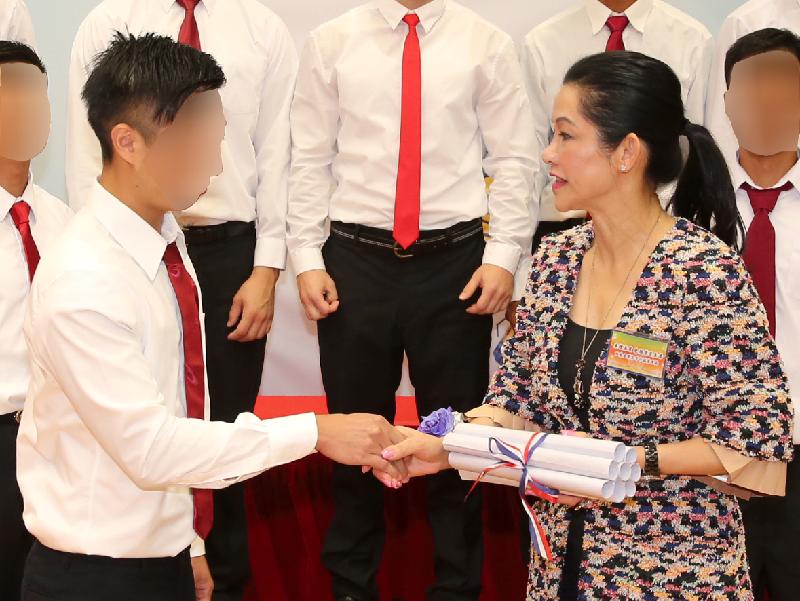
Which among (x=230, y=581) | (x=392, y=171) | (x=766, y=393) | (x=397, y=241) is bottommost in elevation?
(x=230, y=581)

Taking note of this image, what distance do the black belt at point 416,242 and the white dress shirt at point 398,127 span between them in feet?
0.08

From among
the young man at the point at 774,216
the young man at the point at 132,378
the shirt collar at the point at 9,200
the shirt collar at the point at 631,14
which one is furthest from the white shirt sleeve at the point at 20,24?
the young man at the point at 774,216

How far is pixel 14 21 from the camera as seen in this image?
2.91 m

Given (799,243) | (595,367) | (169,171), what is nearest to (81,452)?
(169,171)

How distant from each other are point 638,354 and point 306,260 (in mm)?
1311

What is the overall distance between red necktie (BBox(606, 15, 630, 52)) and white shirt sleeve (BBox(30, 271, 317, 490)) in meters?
1.98

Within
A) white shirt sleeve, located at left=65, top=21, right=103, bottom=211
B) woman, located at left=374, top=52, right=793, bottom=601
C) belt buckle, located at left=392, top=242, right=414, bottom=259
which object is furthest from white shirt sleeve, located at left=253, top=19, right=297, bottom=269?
woman, located at left=374, top=52, right=793, bottom=601

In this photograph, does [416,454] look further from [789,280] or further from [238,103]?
[238,103]

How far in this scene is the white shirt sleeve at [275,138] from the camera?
2.90 m

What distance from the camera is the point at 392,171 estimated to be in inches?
110

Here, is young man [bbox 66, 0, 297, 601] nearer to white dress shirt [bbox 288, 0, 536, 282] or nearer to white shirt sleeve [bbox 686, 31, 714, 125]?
white dress shirt [bbox 288, 0, 536, 282]

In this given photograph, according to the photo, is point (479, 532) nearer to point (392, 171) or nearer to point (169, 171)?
point (392, 171)

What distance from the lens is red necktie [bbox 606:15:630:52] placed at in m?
3.03

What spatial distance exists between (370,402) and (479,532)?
51 centimetres
